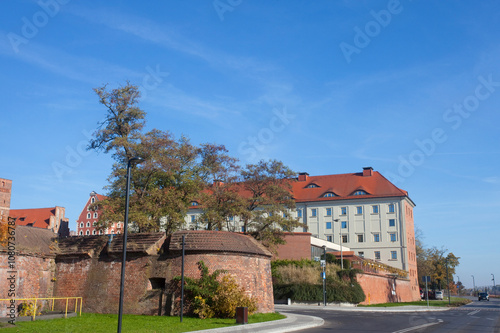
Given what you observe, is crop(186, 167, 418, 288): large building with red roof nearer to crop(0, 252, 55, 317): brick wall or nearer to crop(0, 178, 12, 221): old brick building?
crop(0, 178, 12, 221): old brick building

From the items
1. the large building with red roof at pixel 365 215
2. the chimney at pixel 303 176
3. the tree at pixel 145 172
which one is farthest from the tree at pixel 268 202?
the chimney at pixel 303 176

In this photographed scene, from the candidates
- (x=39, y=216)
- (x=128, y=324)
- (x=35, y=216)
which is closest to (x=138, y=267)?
(x=128, y=324)

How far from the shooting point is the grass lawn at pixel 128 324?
18.1 meters

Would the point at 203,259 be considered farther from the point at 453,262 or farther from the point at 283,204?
the point at 453,262

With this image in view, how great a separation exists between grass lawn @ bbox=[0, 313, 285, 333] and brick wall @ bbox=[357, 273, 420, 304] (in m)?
25.9

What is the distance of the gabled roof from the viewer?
254 feet

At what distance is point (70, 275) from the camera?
28312 mm

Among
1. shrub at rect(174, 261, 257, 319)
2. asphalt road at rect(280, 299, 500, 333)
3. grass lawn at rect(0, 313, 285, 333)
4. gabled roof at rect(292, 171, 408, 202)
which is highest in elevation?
gabled roof at rect(292, 171, 408, 202)

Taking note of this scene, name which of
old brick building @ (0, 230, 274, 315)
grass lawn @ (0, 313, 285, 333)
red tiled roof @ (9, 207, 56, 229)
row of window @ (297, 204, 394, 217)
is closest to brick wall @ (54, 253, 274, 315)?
old brick building @ (0, 230, 274, 315)

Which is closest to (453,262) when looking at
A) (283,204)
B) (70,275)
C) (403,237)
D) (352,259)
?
(403,237)

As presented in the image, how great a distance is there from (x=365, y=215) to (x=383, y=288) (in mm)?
24957

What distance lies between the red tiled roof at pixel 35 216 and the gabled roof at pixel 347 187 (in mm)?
50731

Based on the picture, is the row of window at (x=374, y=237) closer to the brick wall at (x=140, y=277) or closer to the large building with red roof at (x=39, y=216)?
the brick wall at (x=140, y=277)

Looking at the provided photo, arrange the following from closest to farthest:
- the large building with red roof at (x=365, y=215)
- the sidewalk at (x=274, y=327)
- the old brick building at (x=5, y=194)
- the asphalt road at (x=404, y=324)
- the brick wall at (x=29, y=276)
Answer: the sidewalk at (x=274, y=327) → the asphalt road at (x=404, y=324) → the brick wall at (x=29, y=276) → the old brick building at (x=5, y=194) → the large building with red roof at (x=365, y=215)
